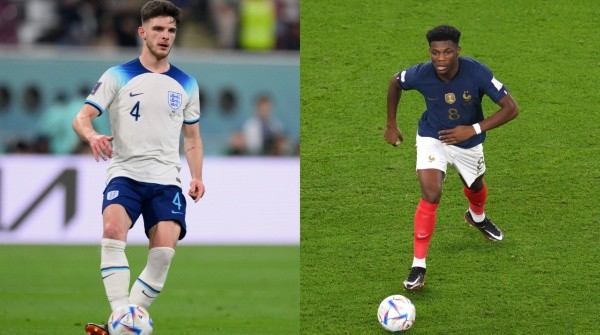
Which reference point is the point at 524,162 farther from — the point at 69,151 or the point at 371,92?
the point at 69,151

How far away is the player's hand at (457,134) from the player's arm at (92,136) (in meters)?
2.15

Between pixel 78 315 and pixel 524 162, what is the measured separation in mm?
3502

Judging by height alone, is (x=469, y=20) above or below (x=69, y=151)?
Answer: above

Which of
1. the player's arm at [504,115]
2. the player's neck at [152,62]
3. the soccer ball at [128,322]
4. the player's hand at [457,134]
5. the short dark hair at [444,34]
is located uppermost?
the short dark hair at [444,34]

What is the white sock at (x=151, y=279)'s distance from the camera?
21.2 ft

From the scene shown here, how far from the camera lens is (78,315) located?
8312 millimetres

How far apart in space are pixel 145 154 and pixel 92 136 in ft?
1.44

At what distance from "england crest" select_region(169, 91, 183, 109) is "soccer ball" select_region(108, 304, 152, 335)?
117 cm

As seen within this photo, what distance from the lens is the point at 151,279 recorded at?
21.4 ft

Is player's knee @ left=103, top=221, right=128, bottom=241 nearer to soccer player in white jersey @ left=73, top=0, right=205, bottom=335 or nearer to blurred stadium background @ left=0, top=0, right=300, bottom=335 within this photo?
soccer player in white jersey @ left=73, top=0, right=205, bottom=335

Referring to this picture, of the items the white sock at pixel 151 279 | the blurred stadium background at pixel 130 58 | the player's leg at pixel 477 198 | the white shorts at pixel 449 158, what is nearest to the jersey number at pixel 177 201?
the white sock at pixel 151 279

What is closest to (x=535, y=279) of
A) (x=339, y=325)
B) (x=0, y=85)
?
(x=339, y=325)

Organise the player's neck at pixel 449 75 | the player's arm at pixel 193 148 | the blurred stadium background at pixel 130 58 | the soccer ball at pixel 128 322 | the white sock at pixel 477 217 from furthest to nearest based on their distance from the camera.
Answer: the blurred stadium background at pixel 130 58 → the white sock at pixel 477 217 → the player's neck at pixel 449 75 → the player's arm at pixel 193 148 → the soccer ball at pixel 128 322

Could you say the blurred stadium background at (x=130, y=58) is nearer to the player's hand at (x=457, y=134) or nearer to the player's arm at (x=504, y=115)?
the player's hand at (x=457, y=134)
